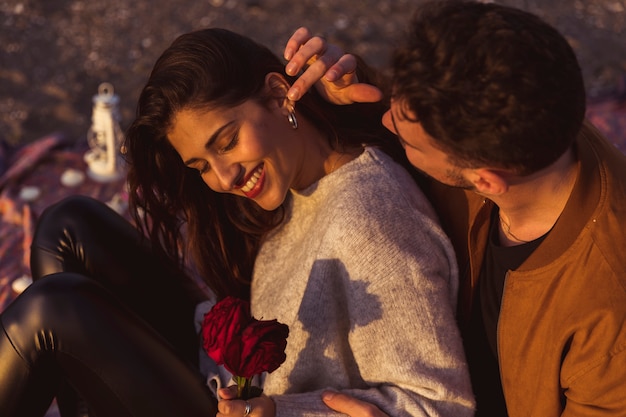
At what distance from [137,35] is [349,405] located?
591 centimetres

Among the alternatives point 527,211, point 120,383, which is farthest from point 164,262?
point 527,211

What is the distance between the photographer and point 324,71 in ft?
9.28

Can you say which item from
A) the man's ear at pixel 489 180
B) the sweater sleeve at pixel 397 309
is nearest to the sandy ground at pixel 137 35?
the sweater sleeve at pixel 397 309

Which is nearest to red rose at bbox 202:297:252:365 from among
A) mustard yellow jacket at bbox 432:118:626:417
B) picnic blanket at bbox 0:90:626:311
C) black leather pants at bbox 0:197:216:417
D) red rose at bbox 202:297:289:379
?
red rose at bbox 202:297:289:379

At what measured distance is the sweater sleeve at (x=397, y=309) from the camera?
8.63ft

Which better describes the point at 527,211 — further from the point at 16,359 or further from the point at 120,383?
the point at 16,359

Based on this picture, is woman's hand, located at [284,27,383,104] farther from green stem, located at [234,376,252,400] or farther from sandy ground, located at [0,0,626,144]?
sandy ground, located at [0,0,626,144]

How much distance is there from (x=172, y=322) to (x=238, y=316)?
3.31 ft

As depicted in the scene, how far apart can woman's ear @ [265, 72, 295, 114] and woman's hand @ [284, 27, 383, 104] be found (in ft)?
0.25

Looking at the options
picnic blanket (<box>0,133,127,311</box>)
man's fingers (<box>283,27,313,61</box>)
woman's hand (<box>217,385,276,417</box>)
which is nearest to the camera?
woman's hand (<box>217,385,276,417</box>)

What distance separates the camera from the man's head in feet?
6.79

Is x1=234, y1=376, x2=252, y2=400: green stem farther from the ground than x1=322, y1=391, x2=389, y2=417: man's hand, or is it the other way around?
x1=234, y1=376, x2=252, y2=400: green stem

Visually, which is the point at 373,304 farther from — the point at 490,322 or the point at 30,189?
the point at 30,189

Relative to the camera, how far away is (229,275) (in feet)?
11.2
